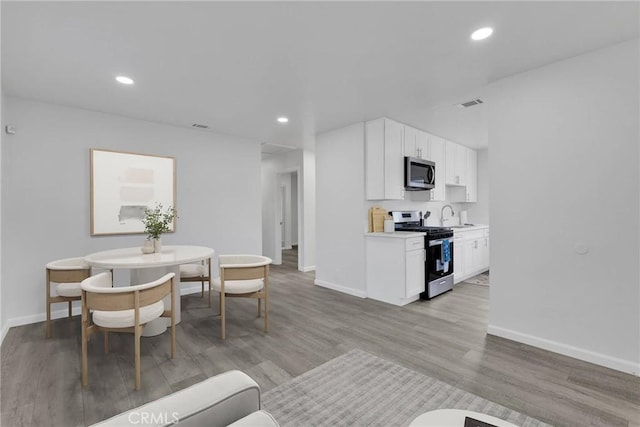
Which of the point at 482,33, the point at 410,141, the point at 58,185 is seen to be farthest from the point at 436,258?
the point at 58,185

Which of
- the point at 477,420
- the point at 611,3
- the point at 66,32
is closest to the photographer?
the point at 477,420

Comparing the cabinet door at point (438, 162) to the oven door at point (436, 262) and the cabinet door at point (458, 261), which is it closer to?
the cabinet door at point (458, 261)

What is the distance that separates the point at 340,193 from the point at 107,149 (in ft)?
10.2

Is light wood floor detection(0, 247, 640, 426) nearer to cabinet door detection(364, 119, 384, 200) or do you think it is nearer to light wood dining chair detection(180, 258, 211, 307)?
light wood dining chair detection(180, 258, 211, 307)

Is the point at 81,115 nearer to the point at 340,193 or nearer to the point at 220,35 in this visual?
the point at 220,35

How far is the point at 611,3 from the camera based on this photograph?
182 cm

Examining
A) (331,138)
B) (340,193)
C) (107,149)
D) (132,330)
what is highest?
(331,138)

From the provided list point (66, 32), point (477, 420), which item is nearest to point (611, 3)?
point (477, 420)

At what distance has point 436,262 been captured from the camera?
4148 mm

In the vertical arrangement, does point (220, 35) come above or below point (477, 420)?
above

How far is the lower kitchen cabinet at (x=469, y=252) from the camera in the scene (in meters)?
4.78

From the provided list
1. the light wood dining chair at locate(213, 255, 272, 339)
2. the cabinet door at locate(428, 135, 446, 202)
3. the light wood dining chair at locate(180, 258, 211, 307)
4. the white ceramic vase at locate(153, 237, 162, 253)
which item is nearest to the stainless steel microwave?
the cabinet door at locate(428, 135, 446, 202)

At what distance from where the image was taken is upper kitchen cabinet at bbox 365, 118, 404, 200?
13.5ft

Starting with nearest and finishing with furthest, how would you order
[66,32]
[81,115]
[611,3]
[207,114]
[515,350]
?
[611,3], [66,32], [515,350], [81,115], [207,114]
